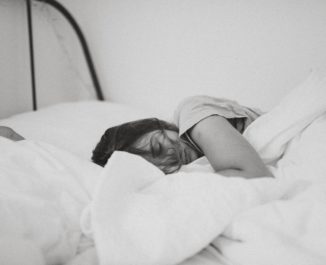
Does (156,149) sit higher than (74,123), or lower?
higher

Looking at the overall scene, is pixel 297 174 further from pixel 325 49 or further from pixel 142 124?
pixel 325 49

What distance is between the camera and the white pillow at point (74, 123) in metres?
1.12

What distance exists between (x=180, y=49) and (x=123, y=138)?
2.39ft

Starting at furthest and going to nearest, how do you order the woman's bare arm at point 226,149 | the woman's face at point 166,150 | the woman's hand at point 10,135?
the woman's hand at point 10,135 → the woman's face at point 166,150 → the woman's bare arm at point 226,149

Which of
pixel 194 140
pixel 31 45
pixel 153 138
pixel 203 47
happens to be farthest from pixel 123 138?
pixel 31 45

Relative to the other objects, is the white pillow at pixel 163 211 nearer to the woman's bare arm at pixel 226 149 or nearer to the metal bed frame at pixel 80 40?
the woman's bare arm at pixel 226 149

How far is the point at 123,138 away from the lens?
0.89 meters

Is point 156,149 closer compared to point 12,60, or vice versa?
point 156,149

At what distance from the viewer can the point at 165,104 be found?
5.20ft

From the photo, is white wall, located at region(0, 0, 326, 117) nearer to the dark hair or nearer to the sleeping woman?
the sleeping woman

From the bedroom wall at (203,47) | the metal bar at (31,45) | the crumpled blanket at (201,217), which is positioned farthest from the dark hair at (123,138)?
the metal bar at (31,45)

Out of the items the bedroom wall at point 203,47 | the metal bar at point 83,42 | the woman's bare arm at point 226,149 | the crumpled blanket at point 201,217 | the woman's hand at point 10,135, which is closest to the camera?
the crumpled blanket at point 201,217

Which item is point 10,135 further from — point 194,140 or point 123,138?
Result: point 194,140

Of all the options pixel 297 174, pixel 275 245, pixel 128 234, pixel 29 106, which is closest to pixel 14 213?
pixel 128 234
